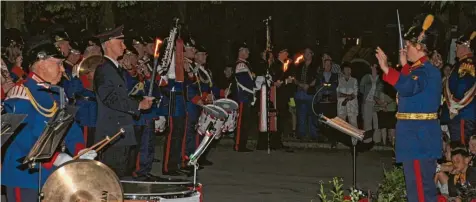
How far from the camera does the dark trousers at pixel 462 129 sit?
1388cm

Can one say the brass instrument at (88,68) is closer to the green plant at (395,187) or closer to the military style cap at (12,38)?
the military style cap at (12,38)

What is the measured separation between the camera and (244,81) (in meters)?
17.6

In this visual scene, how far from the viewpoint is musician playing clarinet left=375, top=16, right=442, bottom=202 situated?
9.05 meters

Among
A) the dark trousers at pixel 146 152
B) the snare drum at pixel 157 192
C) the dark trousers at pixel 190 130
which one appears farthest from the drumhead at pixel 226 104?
the snare drum at pixel 157 192

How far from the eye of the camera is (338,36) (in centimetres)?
2775

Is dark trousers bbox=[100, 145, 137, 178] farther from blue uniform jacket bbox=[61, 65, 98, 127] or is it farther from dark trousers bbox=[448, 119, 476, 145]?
dark trousers bbox=[448, 119, 476, 145]

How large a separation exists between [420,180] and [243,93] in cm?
891

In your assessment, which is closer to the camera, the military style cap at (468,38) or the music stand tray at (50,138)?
the music stand tray at (50,138)

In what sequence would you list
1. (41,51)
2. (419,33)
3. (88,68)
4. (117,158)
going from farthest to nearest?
(88,68)
(117,158)
(419,33)
(41,51)

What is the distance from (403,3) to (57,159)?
2033cm

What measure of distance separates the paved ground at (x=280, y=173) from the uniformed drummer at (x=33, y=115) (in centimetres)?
469

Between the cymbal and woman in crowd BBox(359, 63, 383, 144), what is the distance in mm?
12857

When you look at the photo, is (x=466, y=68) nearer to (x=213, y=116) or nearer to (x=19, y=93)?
(x=213, y=116)

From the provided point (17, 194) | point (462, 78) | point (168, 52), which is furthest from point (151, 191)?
point (462, 78)
